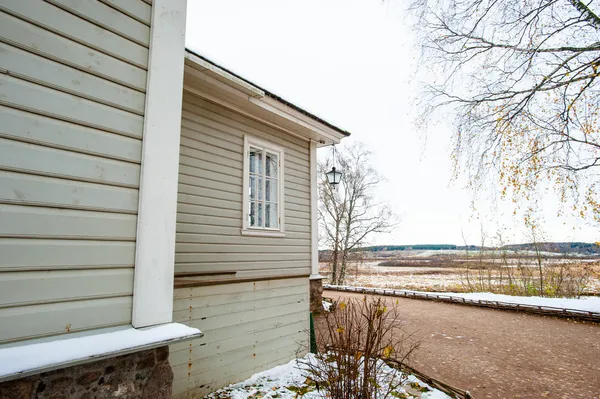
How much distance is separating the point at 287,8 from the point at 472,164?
19.1 ft

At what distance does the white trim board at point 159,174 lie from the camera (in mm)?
1915

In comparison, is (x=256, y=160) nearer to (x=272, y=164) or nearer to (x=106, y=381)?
(x=272, y=164)

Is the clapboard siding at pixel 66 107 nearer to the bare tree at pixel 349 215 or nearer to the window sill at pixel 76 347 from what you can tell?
the window sill at pixel 76 347

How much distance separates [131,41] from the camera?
2018 millimetres

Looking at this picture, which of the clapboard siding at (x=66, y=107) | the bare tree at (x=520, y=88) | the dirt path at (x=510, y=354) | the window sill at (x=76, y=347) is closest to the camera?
the window sill at (x=76, y=347)

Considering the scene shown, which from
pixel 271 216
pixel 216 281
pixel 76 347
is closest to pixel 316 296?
pixel 271 216

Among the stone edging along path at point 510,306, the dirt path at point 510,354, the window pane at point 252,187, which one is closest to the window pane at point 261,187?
the window pane at point 252,187

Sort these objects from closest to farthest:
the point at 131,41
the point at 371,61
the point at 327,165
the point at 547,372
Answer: the point at 131,41, the point at 547,372, the point at 371,61, the point at 327,165

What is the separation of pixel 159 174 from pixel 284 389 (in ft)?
8.95

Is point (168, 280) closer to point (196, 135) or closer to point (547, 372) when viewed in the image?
point (196, 135)

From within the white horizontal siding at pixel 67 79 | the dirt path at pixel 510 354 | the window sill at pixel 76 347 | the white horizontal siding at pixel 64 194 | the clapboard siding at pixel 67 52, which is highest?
the clapboard siding at pixel 67 52

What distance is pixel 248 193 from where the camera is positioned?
5336mm

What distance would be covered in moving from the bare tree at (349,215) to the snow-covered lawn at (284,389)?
549 inches

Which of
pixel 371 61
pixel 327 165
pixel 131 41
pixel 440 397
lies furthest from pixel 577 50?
pixel 327 165
